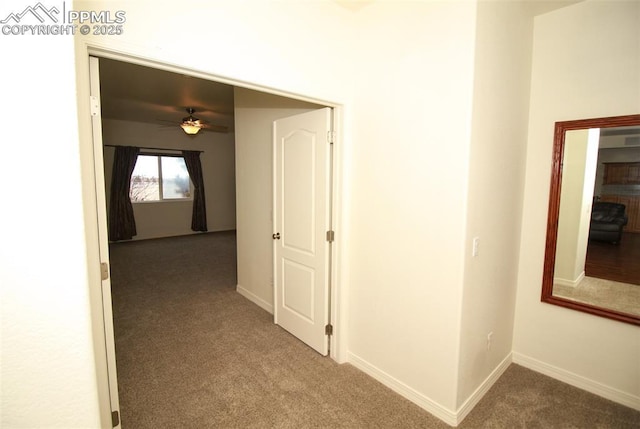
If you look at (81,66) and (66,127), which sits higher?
(81,66)

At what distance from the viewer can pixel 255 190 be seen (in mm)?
3773

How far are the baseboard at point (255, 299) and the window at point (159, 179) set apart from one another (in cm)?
484

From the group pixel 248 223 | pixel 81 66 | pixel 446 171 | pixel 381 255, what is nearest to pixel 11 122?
pixel 81 66

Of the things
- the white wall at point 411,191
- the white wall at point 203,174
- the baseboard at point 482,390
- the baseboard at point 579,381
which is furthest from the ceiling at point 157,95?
the baseboard at point 579,381

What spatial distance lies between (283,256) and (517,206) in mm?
2106

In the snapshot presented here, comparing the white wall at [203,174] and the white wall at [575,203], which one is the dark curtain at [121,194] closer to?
the white wall at [203,174]

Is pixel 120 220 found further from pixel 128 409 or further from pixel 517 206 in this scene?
pixel 517 206

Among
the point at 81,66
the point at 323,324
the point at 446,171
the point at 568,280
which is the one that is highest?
the point at 81,66

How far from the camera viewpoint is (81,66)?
1362 mm

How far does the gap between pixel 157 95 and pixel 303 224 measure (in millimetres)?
3906

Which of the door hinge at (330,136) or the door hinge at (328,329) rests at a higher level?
the door hinge at (330,136)

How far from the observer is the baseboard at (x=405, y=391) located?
195 centimetres

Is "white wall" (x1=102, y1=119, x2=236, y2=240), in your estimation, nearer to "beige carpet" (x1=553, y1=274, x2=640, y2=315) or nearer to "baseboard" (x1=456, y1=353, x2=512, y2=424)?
"baseboard" (x1=456, y1=353, x2=512, y2=424)

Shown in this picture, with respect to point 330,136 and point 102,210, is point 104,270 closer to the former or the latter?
point 102,210
